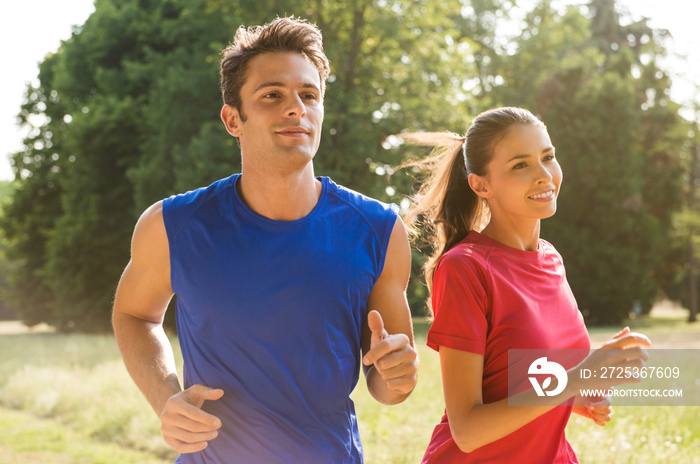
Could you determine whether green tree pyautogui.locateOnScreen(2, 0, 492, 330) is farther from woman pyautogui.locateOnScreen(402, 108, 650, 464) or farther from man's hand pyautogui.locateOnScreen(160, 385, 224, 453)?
man's hand pyautogui.locateOnScreen(160, 385, 224, 453)

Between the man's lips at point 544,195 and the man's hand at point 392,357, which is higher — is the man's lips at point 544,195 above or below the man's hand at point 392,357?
above

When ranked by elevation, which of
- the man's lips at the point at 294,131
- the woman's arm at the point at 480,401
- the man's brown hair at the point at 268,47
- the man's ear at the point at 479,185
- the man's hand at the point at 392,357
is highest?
the man's brown hair at the point at 268,47

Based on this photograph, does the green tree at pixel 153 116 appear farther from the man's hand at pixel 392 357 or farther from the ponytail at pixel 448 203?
the man's hand at pixel 392 357

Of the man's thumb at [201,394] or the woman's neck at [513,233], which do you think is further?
the woman's neck at [513,233]

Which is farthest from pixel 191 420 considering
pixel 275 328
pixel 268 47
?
pixel 268 47

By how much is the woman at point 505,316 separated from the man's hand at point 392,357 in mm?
277

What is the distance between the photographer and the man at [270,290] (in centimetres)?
229

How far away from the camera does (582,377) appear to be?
2125mm

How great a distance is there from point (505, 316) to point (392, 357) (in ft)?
1.74

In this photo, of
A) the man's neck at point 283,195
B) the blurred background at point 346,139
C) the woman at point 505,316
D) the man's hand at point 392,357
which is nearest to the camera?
the man's hand at point 392,357

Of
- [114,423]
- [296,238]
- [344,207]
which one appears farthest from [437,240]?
[114,423]

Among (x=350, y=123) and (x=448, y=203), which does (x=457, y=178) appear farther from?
(x=350, y=123)

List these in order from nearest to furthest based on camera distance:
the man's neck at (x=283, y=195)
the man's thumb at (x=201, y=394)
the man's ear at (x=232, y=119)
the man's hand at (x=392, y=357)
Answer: the man's hand at (x=392, y=357) < the man's thumb at (x=201, y=394) < the man's neck at (x=283, y=195) < the man's ear at (x=232, y=119)

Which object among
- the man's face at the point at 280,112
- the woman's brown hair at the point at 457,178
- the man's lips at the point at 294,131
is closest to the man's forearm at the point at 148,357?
the man's face at the point at 280,112
